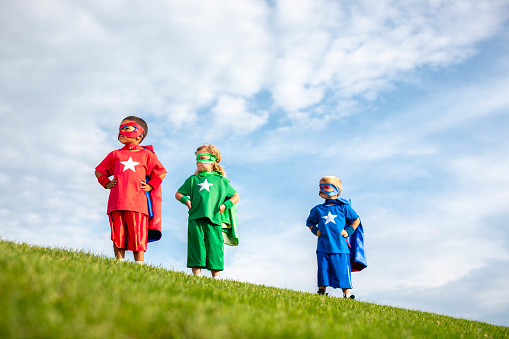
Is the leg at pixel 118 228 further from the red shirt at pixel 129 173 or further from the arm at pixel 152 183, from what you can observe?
the arm at pixel 152 183

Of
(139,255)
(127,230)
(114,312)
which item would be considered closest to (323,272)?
(139,255)

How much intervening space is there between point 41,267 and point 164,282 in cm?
157

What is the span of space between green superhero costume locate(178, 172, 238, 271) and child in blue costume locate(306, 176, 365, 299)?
94.0 inches

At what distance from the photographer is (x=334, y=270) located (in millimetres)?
10320

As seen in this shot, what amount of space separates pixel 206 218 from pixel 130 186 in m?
1.89

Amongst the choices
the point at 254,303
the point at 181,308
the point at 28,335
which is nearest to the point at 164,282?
the point at 254,303

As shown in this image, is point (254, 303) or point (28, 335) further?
point (254, 303)

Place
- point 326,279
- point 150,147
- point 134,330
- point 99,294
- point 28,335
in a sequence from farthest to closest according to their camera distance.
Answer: point 326,279
point 150,147
point 99,294
point 134,330
point 28,335

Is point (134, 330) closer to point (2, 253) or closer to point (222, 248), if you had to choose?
point (2, 253)

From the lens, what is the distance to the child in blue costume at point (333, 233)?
33.8 feet

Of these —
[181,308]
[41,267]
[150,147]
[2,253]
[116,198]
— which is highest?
[150,147]

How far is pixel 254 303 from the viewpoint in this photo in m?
5.34

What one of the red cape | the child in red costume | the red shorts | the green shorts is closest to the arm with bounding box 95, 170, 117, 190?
the child in red costume

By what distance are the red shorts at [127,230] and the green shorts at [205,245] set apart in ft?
4.07
